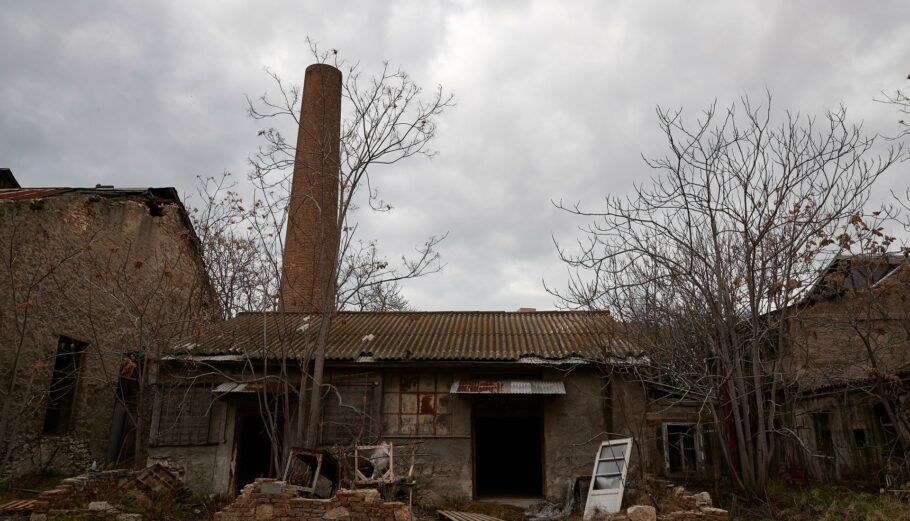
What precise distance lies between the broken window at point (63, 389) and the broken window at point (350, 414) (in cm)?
626

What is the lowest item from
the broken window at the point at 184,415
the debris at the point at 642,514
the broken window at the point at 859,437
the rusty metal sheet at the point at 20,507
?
the rusty metal sheet at the point at 20,507

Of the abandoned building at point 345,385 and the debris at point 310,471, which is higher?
the abandoned building at point 345,385

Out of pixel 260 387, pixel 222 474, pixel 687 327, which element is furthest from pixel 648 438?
pixel 222 474

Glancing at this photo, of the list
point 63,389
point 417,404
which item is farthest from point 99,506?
point 63,389

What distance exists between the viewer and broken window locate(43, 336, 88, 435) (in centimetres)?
1420

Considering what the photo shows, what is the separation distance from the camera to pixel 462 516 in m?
10.2

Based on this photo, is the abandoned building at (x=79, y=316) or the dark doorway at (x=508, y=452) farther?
the dark doorway at (x=508, y=452)

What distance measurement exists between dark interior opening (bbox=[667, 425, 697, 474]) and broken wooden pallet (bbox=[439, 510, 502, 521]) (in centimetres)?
416

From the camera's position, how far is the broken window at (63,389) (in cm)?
1420

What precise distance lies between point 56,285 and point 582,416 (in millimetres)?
12195

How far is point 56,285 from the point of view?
45.9 feet

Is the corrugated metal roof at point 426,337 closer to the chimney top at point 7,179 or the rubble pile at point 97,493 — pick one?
the rubble pile at point 97,493

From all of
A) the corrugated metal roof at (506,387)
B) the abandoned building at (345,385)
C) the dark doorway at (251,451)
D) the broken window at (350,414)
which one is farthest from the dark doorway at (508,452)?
the dark doorway at (251,451)

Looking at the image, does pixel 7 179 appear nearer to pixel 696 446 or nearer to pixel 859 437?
pixel 696 446
